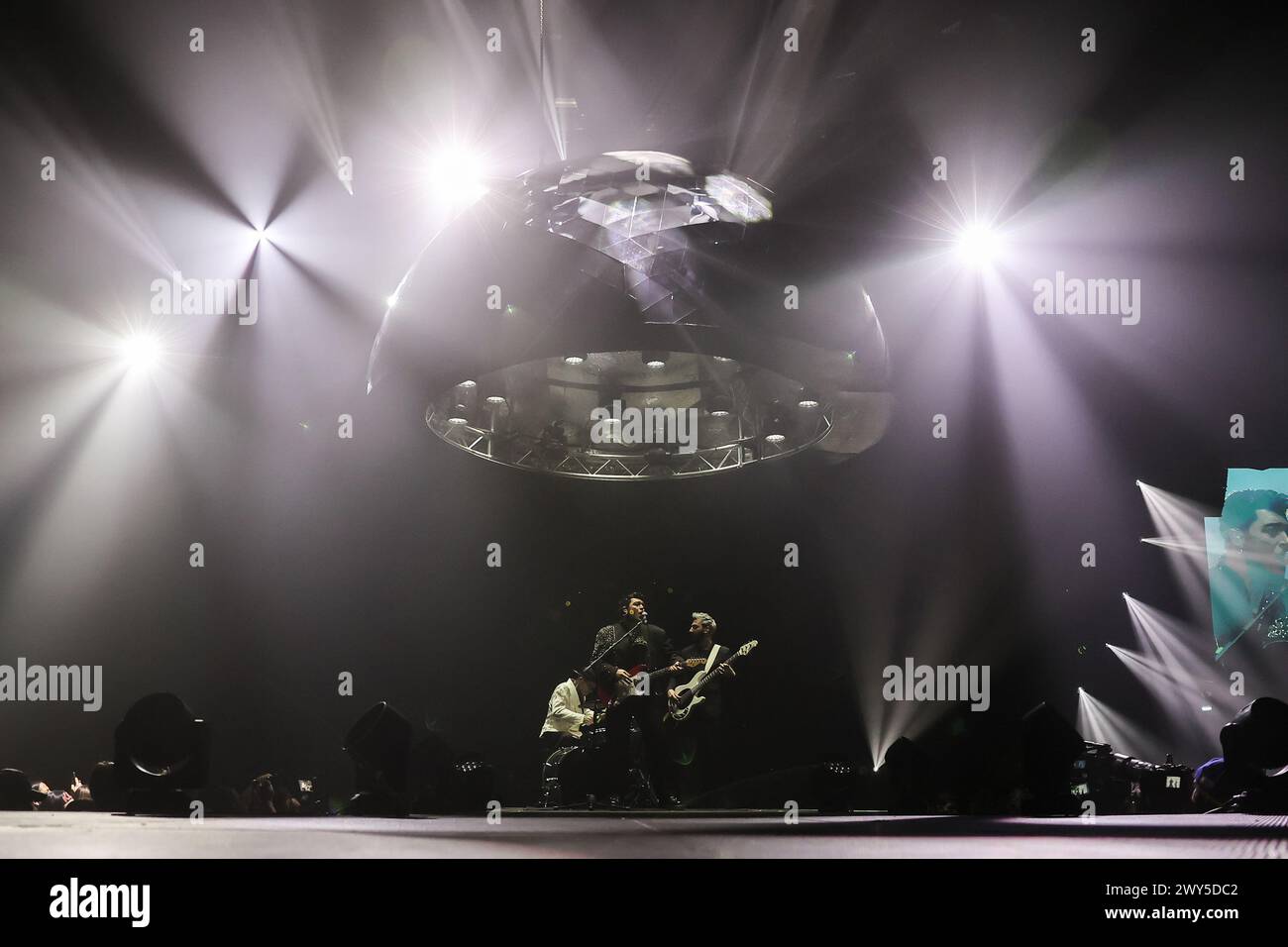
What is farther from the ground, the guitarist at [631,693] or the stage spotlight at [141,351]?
the stage spotlight at [141,351]

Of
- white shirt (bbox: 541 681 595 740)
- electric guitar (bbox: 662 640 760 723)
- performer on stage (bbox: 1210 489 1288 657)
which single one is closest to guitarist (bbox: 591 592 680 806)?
electric guitar (bbox: 662 640 760 723)

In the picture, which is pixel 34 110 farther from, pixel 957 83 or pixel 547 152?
pixel 957 83

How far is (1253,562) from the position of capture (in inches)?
315

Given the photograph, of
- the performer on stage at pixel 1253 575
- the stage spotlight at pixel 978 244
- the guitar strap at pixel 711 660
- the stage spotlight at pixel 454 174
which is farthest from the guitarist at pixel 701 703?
the performer on stage at pixel 1253 575

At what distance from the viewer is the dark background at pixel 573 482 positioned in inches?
192

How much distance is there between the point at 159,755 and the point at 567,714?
2436 mm

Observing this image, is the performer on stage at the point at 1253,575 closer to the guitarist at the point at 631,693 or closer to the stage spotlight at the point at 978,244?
the stage spotlight at the point at 978,244

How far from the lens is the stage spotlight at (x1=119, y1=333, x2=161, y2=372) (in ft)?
21.4

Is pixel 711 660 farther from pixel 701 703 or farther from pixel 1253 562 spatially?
pixel 1253 562

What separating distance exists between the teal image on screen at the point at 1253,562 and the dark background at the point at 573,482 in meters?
0.33

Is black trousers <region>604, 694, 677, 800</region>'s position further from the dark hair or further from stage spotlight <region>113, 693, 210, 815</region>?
the dark hair

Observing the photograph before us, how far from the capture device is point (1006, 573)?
25.2 ft

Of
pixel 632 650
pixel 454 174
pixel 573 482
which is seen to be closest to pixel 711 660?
pixel 632 650

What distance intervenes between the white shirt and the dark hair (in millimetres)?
5098
